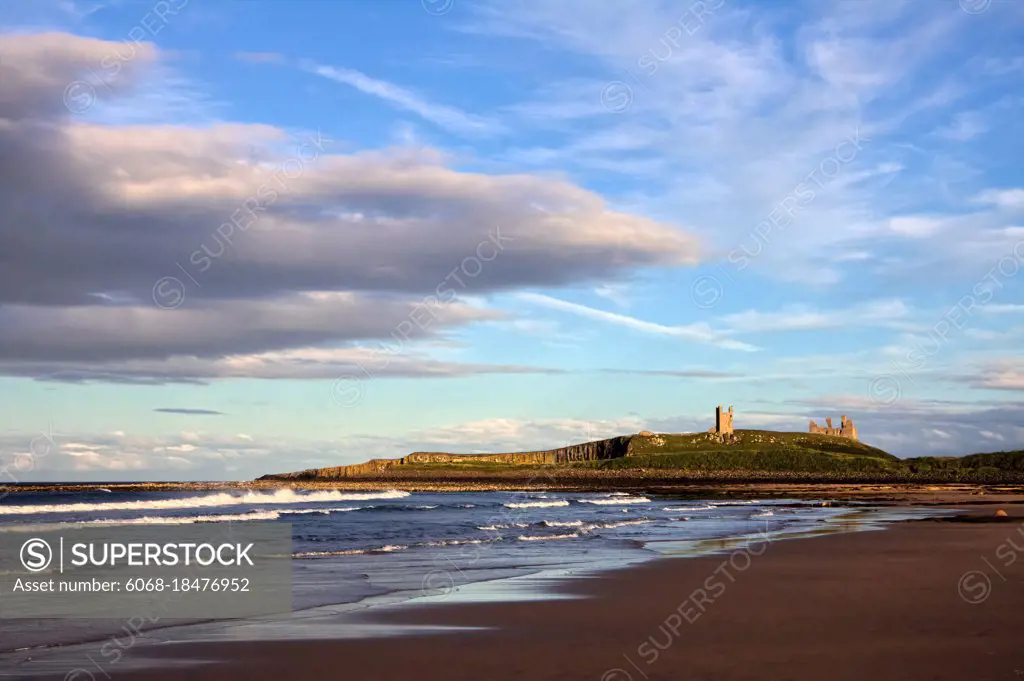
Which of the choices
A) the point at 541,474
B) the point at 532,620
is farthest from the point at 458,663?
the point at 541,474

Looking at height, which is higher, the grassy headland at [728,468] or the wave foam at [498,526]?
the grassy headland at [728,468]

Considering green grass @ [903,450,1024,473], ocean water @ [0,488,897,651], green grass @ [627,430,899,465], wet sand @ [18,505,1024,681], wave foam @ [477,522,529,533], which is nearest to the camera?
wet sand @ [18,505,1024,681]

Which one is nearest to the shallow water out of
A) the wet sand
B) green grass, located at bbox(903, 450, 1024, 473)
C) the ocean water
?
the ocean water

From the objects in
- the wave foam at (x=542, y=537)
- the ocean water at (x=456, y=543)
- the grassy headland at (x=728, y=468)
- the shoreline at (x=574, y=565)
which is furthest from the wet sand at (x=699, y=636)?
the grassy headland at (x=728, y=468)

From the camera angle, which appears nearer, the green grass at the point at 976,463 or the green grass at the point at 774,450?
the green grass at the point at 976,463

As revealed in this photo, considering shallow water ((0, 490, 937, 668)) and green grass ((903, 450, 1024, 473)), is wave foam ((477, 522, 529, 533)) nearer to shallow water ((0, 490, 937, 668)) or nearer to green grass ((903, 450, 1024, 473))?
shallow water ((0, 490, 937, 668))

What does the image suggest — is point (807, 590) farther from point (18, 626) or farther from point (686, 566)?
point (18, 626)

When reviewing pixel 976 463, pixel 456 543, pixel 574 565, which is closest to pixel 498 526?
pixel 456 543

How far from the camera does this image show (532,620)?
1672 centimetres

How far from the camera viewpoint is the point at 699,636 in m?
14.7

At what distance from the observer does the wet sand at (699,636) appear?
12258mm

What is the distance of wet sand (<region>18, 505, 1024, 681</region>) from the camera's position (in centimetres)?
1226

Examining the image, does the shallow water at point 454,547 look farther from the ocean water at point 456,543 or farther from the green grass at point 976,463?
the green grass at point 976,463

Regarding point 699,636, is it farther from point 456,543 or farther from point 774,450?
point 774,450
